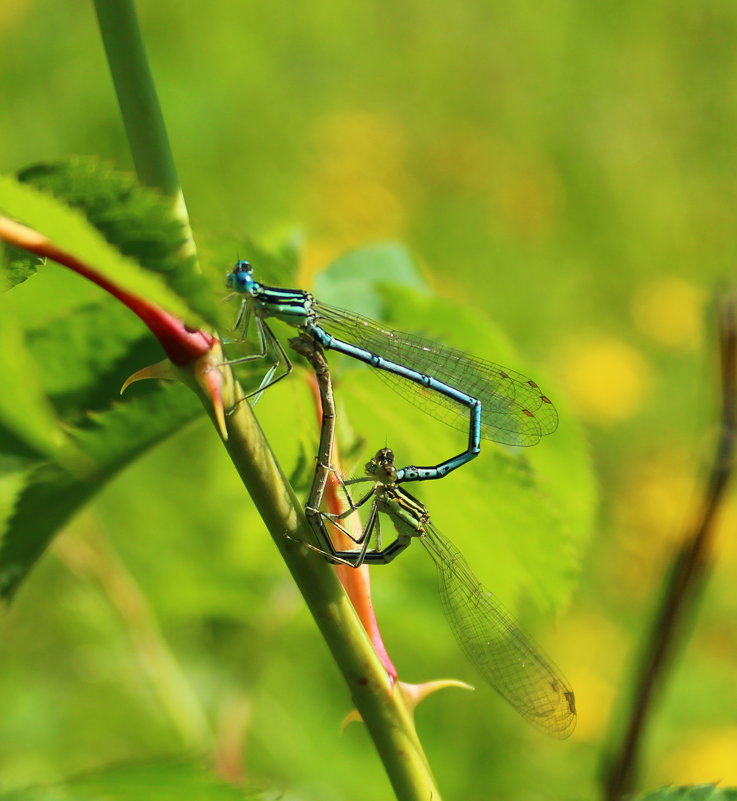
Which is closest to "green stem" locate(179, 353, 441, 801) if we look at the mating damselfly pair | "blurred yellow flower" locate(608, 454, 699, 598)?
the mating damselfly pair

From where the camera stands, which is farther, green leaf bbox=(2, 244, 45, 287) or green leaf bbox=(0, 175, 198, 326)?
green leaf bbox=(2, 244, 45, 287)

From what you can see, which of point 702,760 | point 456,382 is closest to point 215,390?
point 456,382

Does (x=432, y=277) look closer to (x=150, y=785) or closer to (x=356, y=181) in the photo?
(x=356, y=181)

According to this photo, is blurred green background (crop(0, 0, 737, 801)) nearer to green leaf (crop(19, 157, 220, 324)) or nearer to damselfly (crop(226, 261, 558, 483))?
damselfly (crop(226, 261, 558, 483))

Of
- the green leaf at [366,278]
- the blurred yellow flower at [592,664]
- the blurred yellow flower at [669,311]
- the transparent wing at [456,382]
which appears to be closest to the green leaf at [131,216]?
the transparent wing at [456,382]

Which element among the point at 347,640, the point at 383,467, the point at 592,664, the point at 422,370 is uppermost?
the point at 592,664

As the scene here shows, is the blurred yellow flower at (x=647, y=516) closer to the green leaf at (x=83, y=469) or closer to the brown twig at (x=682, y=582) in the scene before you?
the brown twig at (x=682, y=582)

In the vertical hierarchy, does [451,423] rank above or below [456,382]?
below
